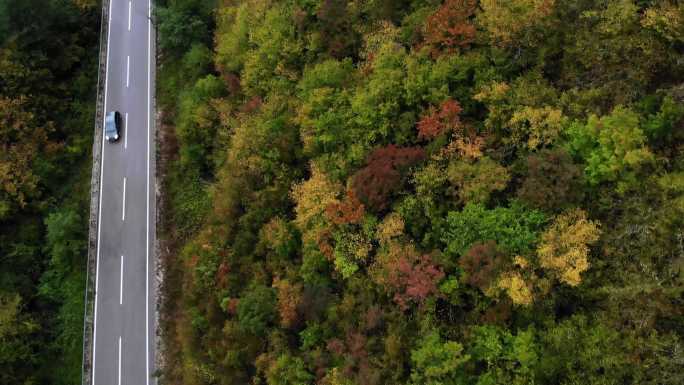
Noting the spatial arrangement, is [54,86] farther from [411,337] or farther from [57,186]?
[411,337]

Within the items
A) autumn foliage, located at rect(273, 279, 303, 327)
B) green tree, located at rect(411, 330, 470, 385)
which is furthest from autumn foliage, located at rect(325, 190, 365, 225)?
green tree, located at rect(411, 330, 470, 385)

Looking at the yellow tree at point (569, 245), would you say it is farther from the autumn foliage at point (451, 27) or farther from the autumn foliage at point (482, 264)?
the autumn foliage at point (451, 27)

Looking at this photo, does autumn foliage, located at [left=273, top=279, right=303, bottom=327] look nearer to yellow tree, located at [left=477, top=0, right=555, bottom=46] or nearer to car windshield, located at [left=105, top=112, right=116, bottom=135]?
yellow tree, located at [left=477, top=0, right=555, bottom=46]

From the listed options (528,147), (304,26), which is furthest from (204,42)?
(528,147)

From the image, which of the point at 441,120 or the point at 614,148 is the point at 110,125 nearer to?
the point at 441,120

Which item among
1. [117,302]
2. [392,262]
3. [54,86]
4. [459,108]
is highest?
[459,108]

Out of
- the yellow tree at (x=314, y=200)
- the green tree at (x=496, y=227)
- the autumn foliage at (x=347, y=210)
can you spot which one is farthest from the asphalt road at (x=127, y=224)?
the green tree at (x=496, y=227)
